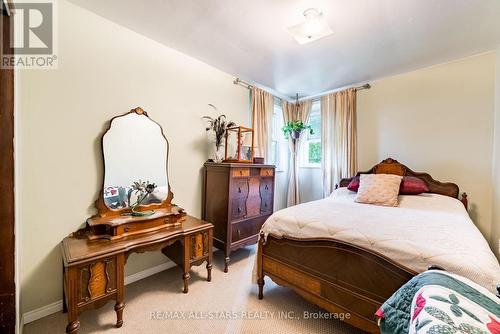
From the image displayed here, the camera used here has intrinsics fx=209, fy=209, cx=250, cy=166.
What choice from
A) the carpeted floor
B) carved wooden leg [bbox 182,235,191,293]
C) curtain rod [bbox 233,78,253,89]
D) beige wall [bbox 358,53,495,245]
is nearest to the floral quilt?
the carpeted floor

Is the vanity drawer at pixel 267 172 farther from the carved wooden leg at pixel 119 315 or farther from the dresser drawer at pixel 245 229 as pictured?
the carved wooden leg at pixel 119 315

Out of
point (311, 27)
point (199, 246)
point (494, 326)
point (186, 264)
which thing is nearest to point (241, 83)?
point (311, 27)

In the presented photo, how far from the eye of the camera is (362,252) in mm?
1364

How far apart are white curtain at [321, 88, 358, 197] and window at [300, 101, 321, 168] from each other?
0.72 ft

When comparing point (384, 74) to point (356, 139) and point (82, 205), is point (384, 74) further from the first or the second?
point (82, 205)

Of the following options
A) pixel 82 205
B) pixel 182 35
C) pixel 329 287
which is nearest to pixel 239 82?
pixel 182 35

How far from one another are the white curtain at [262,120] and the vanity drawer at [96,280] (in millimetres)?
2489

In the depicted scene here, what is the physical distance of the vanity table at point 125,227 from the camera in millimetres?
1460

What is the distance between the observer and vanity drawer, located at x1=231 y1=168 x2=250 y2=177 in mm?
2502

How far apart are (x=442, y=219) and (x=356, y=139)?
1.91 meters

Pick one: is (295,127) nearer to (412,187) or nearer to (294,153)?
(294,153)

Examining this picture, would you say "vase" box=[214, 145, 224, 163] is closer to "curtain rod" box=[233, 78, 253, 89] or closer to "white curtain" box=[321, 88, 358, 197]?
"curtain rod" box=[233, 78, 253, 89]

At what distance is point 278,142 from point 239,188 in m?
1.82

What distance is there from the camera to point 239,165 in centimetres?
254
